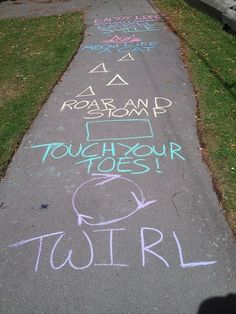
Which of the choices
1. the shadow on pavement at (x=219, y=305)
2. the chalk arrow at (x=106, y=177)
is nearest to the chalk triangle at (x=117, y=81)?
the chalk arrow at (x=106, y=177)

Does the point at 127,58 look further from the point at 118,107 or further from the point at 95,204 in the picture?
the point at 95,204

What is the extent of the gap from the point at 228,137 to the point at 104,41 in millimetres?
5033

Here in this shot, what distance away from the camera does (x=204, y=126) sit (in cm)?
586

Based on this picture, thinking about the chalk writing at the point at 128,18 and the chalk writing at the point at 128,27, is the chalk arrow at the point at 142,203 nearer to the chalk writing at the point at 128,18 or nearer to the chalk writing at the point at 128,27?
the chalk writing at the point at 128,27

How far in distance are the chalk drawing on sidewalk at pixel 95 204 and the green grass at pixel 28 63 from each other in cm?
109

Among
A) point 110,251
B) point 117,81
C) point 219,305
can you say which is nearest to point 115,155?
point 110,251

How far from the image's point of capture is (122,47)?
9.19 m

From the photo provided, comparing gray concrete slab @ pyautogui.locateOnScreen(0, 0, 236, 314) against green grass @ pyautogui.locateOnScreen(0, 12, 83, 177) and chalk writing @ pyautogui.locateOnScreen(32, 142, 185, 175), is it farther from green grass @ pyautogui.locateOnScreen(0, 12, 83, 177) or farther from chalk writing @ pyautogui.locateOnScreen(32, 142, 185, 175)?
green grass @ pyautogui.locateOnScreen(0, 12, 83, 177)

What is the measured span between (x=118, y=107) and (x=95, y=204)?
236 centimetres

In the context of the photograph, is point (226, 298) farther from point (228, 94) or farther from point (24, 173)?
point (228, 94)

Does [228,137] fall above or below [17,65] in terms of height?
above

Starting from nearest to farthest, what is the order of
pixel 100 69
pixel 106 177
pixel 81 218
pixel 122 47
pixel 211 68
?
pixel 81 218 → pixel 106 177 → pixel 211 68 → pixel 100 69 → pixel 122 47

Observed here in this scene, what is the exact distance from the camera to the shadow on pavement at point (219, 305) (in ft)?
10.9

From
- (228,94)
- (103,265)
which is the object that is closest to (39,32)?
(228,94)
